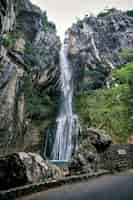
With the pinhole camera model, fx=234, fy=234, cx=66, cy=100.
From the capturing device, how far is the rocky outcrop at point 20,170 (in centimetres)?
570

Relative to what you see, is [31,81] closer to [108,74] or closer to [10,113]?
[10,113]

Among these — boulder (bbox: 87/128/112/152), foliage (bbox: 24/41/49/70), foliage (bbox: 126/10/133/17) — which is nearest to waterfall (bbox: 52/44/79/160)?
foliage (bbox: 24/41/49/70)

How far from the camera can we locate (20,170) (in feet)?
18.6

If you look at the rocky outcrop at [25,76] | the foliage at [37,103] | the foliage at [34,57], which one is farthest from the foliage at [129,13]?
the foliage at [37,103]

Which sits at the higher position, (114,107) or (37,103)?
Answer: (37,103)

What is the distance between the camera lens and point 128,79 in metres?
18.8

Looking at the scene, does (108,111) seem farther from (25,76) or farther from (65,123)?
(25,76)

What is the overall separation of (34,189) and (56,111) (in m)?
19.9

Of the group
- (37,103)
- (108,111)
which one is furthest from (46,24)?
(108,111)

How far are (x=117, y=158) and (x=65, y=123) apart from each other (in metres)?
13.7

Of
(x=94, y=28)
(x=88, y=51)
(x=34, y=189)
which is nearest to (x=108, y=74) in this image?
(x=88, y=51)

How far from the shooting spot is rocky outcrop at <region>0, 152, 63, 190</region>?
225 inches

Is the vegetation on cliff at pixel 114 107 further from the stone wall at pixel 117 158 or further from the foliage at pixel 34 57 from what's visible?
the stone wall at pixel 117 158

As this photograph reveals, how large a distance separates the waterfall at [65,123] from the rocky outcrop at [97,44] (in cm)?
118
